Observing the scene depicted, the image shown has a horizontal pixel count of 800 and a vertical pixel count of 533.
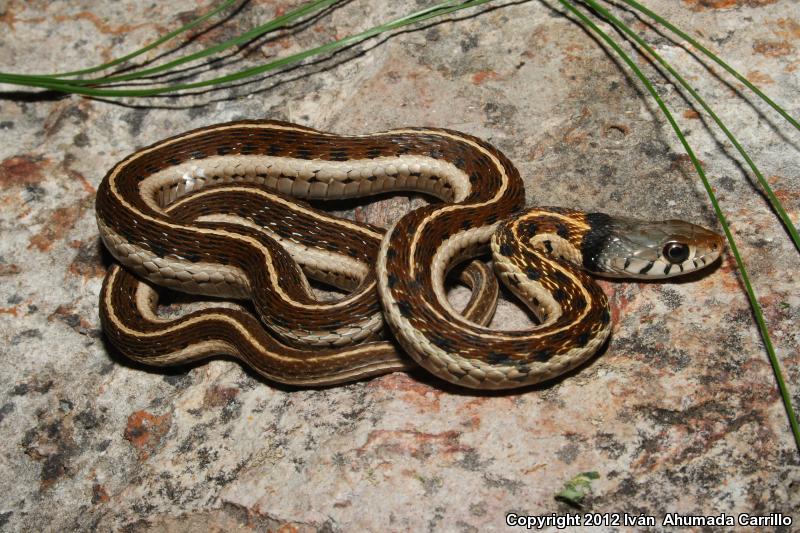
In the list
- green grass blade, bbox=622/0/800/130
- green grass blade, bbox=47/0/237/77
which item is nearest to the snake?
green grass blade, bbox=622/0/800/130

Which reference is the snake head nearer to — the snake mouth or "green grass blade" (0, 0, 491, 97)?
the snake mouth

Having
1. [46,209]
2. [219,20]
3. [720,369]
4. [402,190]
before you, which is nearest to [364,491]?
[720,369]

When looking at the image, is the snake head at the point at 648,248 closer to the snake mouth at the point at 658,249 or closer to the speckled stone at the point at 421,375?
the snake mouth at the point at 658,249

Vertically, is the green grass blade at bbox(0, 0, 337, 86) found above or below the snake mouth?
above

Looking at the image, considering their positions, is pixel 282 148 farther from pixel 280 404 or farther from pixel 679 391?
pixel 679 391

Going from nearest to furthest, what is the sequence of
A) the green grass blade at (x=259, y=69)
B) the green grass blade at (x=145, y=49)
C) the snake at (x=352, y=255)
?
the snake at (x=352, y=255) → the green grass blade at (x=259, y=69) → the green grass blade at (x=145, y=49)

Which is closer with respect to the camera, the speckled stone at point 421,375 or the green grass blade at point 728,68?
the speckled stone at point 421,375

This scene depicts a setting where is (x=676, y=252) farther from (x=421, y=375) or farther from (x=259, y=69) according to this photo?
(x=259, y=69)

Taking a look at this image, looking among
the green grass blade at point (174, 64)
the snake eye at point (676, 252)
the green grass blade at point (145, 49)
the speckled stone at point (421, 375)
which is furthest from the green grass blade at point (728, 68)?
the green grass blade at point (145, 49)
